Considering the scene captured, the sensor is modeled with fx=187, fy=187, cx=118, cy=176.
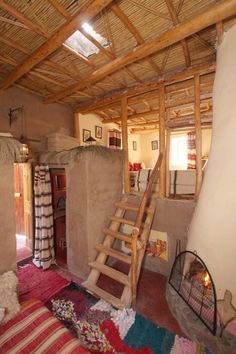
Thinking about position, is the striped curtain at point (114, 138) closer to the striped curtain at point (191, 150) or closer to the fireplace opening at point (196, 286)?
the striped curtain at point (191, 150)

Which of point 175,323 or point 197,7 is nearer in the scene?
point 197,7

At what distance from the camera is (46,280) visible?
10.1 feet

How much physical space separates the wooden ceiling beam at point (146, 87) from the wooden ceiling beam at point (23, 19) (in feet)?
5.73

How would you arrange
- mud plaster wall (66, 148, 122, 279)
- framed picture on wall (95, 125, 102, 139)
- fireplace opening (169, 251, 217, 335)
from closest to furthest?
fireplace opening (169, 251, 217, 335) < mud plaster wall (66, 148, 122, 279) < framed picture on wall (95, 125, 102, 139)

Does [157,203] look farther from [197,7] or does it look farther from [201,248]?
[197,7]

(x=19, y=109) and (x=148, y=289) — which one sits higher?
(x=19, y=109)

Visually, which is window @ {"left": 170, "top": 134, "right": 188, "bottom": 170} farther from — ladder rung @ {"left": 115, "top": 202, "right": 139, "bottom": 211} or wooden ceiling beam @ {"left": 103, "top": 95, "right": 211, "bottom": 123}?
ladder rung @ {"left": 115, "top": 202, "right": 139, "bottom": 211}

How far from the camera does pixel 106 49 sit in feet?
8.30

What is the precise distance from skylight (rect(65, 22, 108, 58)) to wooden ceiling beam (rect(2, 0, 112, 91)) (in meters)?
0.35

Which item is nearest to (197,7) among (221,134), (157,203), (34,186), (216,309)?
(221,134)

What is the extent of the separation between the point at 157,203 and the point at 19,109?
3135 mm

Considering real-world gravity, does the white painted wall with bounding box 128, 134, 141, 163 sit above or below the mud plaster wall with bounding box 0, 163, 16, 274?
above

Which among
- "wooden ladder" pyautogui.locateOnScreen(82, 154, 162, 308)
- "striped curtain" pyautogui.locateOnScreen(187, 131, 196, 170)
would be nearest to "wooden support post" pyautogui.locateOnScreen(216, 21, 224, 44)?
A: "wooden ladder" pyautogui.locateOnScreen(82, 154, 162, 308)

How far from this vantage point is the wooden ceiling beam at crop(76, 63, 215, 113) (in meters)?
2.80
